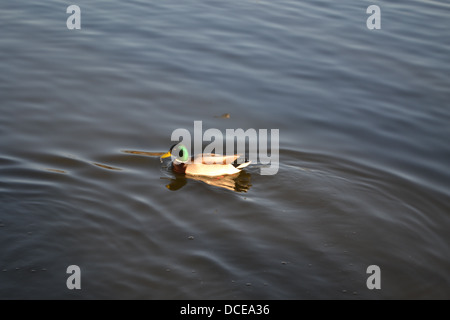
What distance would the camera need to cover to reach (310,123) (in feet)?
31.2

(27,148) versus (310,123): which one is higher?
(310,123)

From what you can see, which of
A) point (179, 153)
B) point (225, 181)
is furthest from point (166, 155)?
point (225, 181)

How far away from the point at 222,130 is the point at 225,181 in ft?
4.53

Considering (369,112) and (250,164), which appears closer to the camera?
(250,164)

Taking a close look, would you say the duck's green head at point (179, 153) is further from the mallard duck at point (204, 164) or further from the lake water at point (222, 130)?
the lake water at point (222, 130)

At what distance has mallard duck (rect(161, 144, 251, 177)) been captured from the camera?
8.10 meters

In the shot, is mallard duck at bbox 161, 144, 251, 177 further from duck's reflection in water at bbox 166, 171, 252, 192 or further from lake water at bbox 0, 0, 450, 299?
lake water at bbox 0, 0, 450, 299

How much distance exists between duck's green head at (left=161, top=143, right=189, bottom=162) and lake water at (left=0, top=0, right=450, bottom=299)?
0.92 feet

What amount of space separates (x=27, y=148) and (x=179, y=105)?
264 cm

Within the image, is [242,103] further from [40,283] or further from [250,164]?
[40,283]
